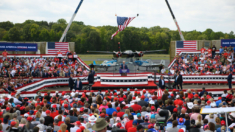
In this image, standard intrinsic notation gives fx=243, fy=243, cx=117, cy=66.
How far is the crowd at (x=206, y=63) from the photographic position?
2584 cm

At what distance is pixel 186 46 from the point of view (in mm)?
35781

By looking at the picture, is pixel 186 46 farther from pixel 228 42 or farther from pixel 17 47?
pixel 17 47

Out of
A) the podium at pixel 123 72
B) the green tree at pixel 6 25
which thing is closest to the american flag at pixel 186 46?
the podium at pixel 123 72

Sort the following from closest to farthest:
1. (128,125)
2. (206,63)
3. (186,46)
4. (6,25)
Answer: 1. (128,125)
2. (206,63)
3. (186,46)
4. (6,25)

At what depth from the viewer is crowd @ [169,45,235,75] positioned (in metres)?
25.8

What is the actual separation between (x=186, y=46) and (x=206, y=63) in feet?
28.1

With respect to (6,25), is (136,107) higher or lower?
lower

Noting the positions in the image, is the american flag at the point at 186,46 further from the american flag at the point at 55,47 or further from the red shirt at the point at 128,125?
the red shirt at the point at 128,125

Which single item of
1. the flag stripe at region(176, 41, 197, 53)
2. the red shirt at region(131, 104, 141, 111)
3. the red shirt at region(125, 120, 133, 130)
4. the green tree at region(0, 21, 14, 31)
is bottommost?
the red shirt at region(125, 120, 133, 130)

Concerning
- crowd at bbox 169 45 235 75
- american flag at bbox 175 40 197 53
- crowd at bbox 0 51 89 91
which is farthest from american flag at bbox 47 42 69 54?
american flag at bbox 175 40 197 53

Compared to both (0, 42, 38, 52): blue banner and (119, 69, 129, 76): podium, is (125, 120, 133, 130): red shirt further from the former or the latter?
(0, 42, 38, 52): blue banner

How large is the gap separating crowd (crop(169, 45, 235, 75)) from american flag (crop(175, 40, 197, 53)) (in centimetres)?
402

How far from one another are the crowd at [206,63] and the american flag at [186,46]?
4022 mm

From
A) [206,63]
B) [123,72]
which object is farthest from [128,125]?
[206,63]
